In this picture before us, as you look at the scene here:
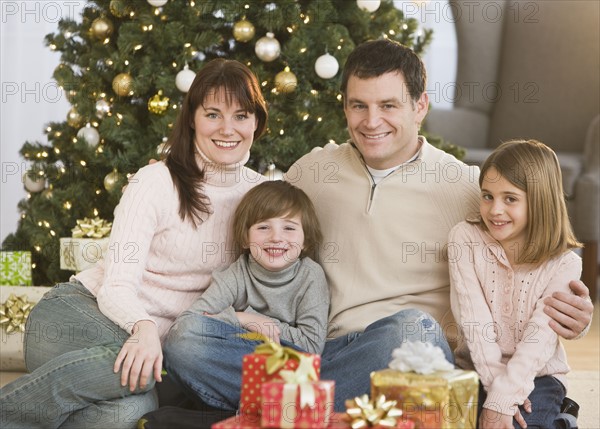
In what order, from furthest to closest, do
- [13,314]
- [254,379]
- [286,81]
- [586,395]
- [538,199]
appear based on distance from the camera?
[286,81] → [13,314] → [586,395] → [538,199] → [254,379]

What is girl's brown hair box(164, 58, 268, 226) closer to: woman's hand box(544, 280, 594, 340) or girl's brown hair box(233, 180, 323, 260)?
girl's brown hair box(233, 180, 323, 260)

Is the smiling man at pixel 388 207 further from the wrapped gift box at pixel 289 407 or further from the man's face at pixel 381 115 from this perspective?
the wrapped gift box at pixel 289 407

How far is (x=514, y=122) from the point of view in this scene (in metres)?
4.24

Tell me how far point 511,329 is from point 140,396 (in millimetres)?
837

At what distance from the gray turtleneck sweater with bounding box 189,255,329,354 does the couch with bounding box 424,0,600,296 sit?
205 centimetres

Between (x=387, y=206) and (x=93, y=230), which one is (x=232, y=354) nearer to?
(x=387, y=206)

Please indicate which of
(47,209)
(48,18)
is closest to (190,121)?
(47,209)

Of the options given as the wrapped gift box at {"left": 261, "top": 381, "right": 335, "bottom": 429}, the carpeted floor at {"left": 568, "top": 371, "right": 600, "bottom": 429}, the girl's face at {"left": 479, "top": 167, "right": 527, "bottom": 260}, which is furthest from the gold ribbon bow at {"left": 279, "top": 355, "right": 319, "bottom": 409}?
the carpeted floor at {"left": 568, "top": 371, "right": 600, "bottom": 429}

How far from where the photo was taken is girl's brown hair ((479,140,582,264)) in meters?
1.90

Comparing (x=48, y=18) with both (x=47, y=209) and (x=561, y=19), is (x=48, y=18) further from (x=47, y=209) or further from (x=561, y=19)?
(x=561, y=19)

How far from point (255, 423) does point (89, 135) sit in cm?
182

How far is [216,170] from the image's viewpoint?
7.00ft

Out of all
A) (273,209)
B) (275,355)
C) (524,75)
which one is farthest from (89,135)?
(524,75)

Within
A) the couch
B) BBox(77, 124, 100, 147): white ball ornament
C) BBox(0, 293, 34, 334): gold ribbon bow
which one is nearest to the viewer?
BBox(0, 293, 34, 334): gold ribbon bow
